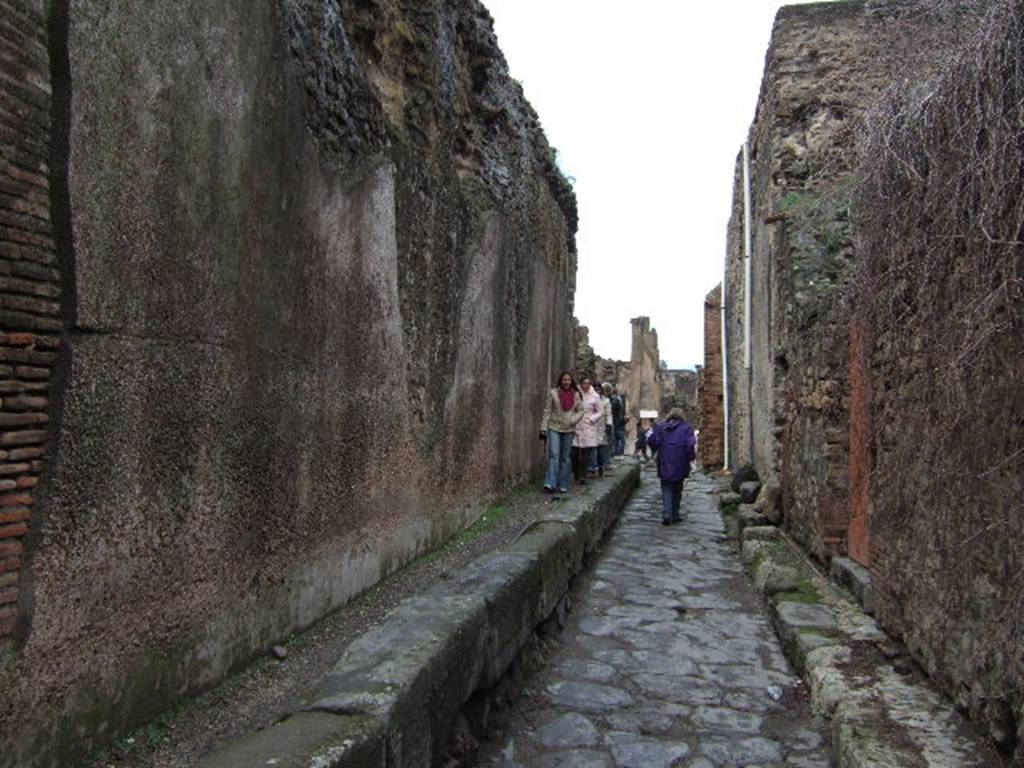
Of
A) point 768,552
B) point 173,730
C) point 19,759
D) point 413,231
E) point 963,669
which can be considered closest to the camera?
point 19,759

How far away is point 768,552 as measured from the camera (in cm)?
654

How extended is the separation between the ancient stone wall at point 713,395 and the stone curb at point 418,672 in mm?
12758

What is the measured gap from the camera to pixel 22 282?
7.02ft

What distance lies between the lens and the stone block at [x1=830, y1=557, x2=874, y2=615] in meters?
4.54

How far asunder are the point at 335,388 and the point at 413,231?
1.41m

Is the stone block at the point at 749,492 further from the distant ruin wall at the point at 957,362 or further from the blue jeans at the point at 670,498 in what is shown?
the distant ruin wall at the point at 957,362

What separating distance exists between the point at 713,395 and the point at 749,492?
319 inches

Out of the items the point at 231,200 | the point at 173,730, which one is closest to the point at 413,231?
the point at 231,200

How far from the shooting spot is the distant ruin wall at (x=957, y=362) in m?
2.57

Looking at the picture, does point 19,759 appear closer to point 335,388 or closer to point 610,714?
point 335,388

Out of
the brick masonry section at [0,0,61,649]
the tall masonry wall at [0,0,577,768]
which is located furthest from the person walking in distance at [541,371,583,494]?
the brick masonry section at [0,0,61,649]

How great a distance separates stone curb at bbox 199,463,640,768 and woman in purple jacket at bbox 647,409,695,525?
4.31m

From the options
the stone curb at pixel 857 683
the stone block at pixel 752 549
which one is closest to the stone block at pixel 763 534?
the stone block at pixel 752 549

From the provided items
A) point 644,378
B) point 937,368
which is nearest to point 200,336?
point 937,368
